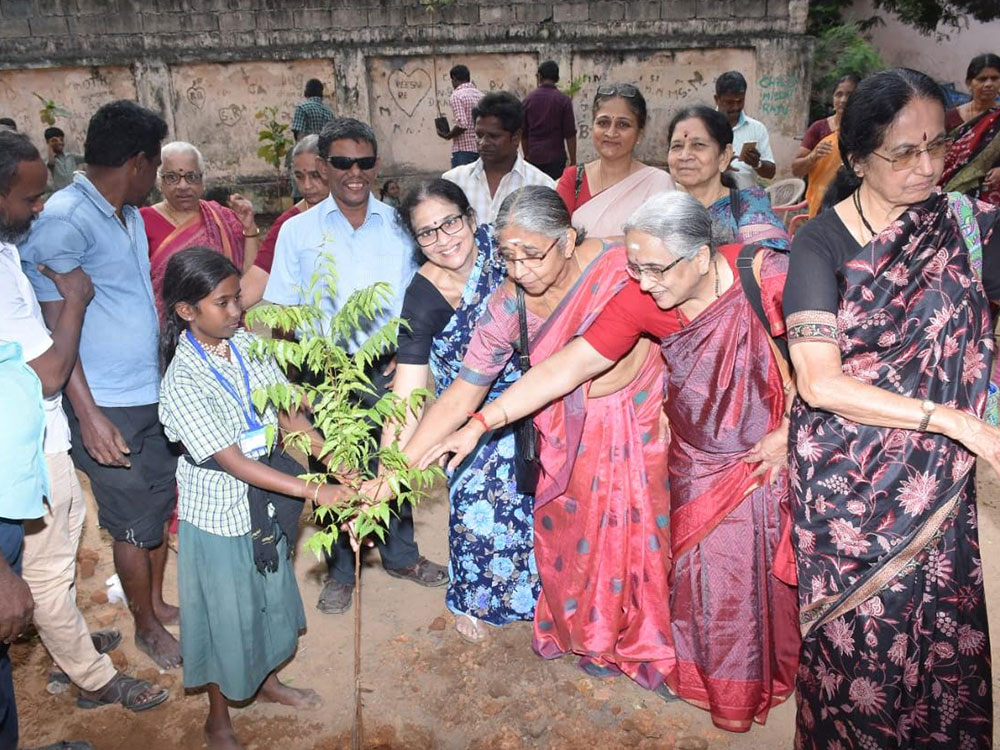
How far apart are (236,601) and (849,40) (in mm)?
14041

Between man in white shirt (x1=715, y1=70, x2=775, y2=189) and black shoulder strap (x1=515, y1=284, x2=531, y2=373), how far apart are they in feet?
10.2

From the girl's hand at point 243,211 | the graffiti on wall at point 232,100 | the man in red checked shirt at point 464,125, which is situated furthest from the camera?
the graffiti on wall at point 232,100

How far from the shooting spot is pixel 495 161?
15.4 ft

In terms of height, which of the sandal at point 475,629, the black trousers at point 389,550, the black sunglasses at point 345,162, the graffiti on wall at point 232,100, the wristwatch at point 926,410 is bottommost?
the sandal at point 475,629

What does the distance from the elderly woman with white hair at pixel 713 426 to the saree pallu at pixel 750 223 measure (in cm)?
14

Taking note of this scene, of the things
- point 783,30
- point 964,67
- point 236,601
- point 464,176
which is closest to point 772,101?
point 783,30

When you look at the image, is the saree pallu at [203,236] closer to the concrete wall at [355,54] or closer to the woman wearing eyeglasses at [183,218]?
the woman wearing eyeglasses at [183,218]

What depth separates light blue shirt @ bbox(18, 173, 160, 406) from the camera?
2992 millimetres

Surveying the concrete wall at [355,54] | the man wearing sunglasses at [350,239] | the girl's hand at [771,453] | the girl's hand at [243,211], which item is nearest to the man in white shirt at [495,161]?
the man wearing sunglasses at [350,239]

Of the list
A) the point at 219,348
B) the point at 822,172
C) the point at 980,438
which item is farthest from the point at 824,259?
the point at 822,172

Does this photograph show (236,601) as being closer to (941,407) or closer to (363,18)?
(941,407)

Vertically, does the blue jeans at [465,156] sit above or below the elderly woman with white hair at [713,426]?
above

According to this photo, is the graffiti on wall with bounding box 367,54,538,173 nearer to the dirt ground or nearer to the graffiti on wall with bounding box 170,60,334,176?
the graffiti on wall with bounding box 170,60,334,176

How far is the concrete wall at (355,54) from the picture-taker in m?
11.1
